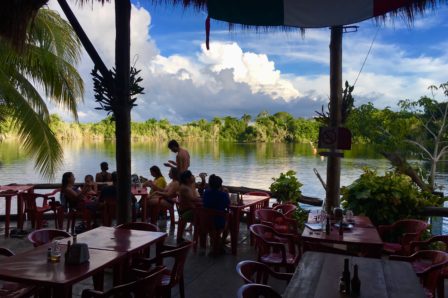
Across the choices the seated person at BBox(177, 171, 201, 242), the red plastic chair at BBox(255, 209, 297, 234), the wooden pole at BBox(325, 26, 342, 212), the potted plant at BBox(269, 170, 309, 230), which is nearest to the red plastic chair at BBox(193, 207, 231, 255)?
the seated person at BBox(177, 171, 201, 242)

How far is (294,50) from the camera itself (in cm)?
663

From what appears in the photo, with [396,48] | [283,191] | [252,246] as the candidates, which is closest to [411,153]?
[396,48]

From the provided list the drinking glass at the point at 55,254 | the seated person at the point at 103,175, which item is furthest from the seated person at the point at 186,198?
the drinking glass at the point at 55,254

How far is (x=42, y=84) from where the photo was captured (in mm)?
8609

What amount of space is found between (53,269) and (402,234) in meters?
4.26

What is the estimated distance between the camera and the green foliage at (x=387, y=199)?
6070 millimetres

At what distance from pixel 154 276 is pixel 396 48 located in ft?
28.7

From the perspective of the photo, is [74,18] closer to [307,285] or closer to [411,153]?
[307,285]

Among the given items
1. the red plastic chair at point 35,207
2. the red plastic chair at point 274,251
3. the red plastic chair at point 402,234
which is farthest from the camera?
the red plastic chair at point 35,207

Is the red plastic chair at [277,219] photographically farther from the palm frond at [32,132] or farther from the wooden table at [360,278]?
the palm frond at [32,132]

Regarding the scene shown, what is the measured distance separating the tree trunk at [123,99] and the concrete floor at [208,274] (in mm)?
1121

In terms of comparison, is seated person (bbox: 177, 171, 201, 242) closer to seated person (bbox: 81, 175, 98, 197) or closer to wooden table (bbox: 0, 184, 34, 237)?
seated person (bbox: 81, 175, 98, 197)

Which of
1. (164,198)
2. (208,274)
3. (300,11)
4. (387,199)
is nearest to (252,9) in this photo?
(300,11)

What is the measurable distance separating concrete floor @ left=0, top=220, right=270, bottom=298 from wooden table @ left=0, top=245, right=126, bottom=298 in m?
1.19
